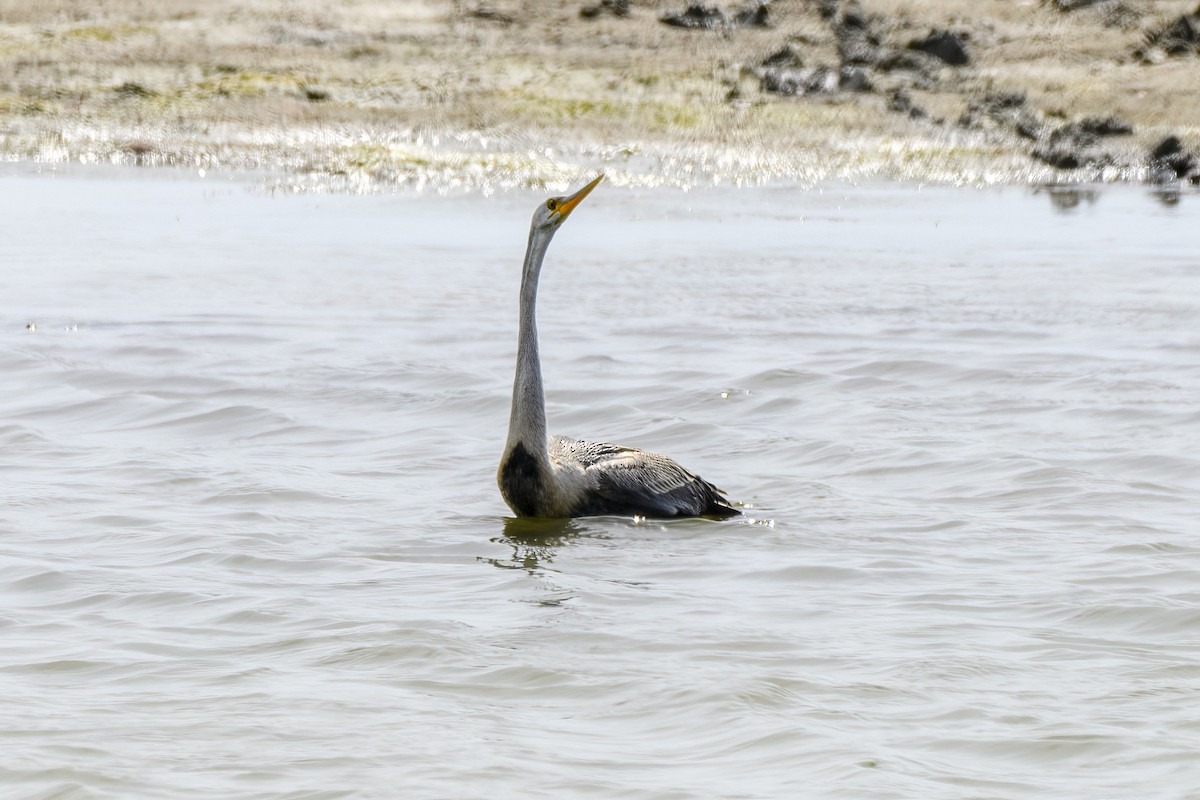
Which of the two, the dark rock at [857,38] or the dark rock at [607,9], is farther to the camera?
the dark rock at [607,9]

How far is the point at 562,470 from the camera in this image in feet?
25.1

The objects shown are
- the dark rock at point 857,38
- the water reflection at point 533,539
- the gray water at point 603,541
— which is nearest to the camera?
the gray water at point 603,541

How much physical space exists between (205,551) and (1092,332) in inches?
319

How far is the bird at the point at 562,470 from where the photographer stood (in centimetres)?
752

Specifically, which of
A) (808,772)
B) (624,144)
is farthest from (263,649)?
(624,144)

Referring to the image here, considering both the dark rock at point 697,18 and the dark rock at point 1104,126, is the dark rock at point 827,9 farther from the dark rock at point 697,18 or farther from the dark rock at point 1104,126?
the dark rock at point 1104,126

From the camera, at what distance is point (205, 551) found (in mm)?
6965

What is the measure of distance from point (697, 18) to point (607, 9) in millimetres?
1751

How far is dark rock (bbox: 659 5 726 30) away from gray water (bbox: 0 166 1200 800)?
53.0 ft

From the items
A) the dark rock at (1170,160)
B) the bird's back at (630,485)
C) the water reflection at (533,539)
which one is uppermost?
the dark rock at (1170,160)

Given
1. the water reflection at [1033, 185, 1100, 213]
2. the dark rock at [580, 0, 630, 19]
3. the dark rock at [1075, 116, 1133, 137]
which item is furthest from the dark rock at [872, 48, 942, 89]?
the water reflection at [1033, 185, 1100, 213]

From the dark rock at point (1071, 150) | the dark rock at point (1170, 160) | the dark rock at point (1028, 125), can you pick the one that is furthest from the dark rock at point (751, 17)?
the dark rock at point (1170, 160)

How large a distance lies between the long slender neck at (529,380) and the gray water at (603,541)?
1.56ft

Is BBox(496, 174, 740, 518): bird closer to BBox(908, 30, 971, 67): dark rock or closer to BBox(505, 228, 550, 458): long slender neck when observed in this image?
BBox(505, 228, 550, 458): long slender neck
